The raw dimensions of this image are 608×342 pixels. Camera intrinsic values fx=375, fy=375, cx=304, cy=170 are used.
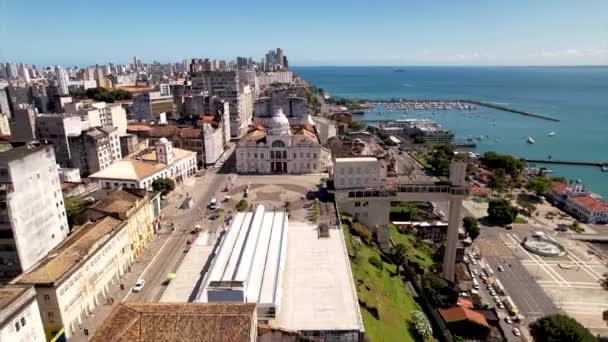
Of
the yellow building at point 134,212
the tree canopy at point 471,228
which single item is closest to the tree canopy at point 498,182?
the tree canopy at point 471,228

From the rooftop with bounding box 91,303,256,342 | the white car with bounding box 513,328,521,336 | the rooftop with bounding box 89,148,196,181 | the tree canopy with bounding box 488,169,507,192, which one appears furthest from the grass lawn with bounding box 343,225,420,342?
the tree canopy with bounding box 488,169,507,192

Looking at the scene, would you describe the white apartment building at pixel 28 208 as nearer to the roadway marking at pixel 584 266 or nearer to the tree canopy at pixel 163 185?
the tree canopy at pixel 163 185

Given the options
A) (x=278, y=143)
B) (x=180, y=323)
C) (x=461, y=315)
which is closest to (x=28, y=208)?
(x=180, y=323)

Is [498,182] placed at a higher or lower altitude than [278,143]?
lower

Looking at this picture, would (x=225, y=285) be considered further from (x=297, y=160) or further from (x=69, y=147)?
(x=69, y=147)

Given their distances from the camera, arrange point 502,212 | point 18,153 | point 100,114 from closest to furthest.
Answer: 1. point 18,153
2. point 502,212
3. point 100,114

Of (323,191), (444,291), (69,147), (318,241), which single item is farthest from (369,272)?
(69,147)

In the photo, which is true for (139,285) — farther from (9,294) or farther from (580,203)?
(580,203)
